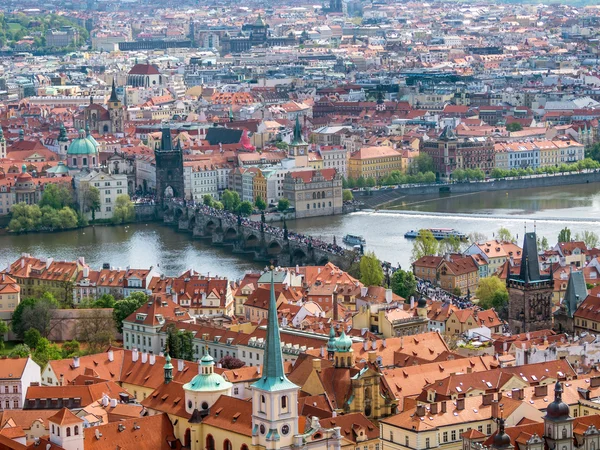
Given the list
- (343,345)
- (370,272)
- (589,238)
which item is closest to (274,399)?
(343,345)

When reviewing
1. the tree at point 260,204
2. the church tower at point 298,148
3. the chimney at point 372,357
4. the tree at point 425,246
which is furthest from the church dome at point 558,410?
the church tower at point 298,148

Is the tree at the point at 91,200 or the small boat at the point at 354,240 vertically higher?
Answer: the small boat at the point at 354,240

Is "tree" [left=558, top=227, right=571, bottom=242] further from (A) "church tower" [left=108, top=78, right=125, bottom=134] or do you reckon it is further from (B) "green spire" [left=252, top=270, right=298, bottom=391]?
(A) "church tower" [left=108, top=78, right=125, bottom=134]

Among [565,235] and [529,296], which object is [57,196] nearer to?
[565,235]

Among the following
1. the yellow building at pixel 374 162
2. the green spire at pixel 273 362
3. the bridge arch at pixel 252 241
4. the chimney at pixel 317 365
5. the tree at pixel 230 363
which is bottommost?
the yellow building at pixel 374 162

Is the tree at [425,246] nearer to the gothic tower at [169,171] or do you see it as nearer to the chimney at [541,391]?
the gothic tower at [169,171]

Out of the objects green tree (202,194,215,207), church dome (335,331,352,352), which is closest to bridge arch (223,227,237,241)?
green tree (202,194,215,207)
